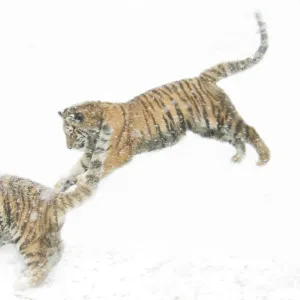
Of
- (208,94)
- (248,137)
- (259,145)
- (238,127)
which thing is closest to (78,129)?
(208,94)

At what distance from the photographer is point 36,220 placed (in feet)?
18.3

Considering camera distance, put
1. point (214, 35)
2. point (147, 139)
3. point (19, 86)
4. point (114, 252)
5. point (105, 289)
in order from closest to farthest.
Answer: point (105, 289), point (114, 252), point (147, 139), point (19, 86), point (214, 35)

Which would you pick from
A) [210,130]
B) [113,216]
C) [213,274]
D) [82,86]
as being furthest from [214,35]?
[213,274]

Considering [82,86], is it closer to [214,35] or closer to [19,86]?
[19,86]

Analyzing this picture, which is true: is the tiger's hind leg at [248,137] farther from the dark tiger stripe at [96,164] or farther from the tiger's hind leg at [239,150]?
the dark tiger stripe at [96,164]

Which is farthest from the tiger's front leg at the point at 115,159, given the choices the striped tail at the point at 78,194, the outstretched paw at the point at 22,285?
the outstretched paw at the point at 22,285

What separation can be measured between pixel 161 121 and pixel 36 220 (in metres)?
2.06

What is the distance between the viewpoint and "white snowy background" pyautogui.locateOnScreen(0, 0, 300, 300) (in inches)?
221

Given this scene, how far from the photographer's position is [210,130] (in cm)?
731

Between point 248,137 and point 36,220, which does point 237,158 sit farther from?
point 36,220

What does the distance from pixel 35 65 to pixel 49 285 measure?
5.68 m

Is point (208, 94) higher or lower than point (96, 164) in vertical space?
higher

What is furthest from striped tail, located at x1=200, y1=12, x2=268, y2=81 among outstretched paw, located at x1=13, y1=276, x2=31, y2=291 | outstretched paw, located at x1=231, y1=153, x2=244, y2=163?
outstretched paw, located at x1=13, y1=276, x2=31, y2=291

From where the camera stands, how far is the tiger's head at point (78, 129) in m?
6.88
